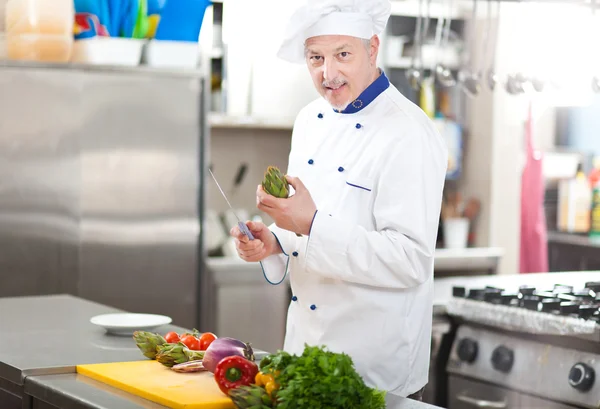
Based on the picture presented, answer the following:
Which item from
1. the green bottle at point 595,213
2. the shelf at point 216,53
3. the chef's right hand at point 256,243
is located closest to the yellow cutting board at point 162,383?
the chef's right hand at point 256,243

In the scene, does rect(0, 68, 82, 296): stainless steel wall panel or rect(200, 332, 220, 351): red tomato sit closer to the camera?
rect(200, 332, 220, 351): red tomato

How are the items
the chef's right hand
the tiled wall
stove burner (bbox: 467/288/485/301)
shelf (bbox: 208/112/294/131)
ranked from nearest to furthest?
the chef's right hand → stove burner (bbox: 467/288/485/301) → shelf (bbox: 208/112/294/131) → the tiled wall

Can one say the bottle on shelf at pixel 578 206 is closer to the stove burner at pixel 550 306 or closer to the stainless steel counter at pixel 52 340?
the stove burner at pixel 550 306

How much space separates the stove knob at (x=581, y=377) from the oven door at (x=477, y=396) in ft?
0.77

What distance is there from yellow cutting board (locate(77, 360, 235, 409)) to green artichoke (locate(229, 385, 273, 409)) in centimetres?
10

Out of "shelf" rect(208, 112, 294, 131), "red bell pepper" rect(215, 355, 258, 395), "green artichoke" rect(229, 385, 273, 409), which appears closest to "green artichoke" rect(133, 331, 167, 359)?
"red bell pepper" rect(215, 355, 258, 395)

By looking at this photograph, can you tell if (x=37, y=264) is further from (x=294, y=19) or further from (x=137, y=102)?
(x=294, y=19)

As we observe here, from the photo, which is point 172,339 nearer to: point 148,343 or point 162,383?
point 148,343

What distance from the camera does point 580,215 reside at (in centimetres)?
582

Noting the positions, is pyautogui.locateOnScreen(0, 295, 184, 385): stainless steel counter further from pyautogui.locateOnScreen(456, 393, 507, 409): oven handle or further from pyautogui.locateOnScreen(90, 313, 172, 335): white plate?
pyautogui.locateOnScreen(456, 393, 507, 409): oven handle

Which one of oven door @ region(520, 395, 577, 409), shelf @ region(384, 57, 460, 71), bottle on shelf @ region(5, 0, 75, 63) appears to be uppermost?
shelf @ region(384, 57, 460, 71)

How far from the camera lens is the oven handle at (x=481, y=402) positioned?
2.98 metres

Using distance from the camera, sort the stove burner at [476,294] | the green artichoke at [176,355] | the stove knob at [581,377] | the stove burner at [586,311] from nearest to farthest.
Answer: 1. the green artichoke at [176,355]
2. the stove knob at [581,377]
3. the stove burner at [586,311]
4. the stove burner at [476,294]

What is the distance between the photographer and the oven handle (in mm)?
2984
